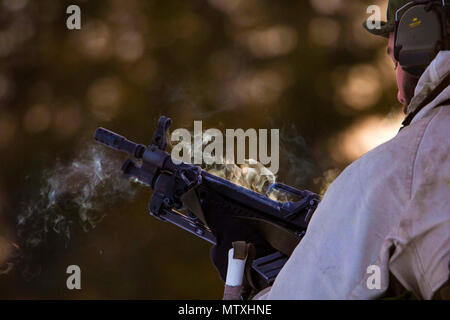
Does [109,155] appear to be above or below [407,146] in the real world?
below

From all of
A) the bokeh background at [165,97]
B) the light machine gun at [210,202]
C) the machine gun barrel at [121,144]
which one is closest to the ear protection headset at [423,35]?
the light machine gun at [210,202]

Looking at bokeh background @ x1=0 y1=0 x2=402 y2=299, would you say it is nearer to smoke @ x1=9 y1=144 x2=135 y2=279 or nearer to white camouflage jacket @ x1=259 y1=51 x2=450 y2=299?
smoke @ x1=9 y1=144 x2=135 y2=279

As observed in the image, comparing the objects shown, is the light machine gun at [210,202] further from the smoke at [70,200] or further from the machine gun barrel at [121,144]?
the smoke at [70,200]

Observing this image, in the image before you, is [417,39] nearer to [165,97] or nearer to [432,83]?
[432,83]

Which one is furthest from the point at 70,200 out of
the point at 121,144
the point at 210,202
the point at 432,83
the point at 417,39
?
the point at 432,83

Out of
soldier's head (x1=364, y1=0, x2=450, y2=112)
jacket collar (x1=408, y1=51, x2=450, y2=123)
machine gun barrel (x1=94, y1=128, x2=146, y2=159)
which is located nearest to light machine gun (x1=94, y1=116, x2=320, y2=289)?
machine gun barrel (x1=94, y1=128, x2=146, y2=159)

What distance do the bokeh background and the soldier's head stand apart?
1.05 meters

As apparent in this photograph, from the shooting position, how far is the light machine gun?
1.12 meters

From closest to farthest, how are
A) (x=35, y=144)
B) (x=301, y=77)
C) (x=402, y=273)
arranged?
(x=402, y=273) < (x=301, y=77) < (x=35, y=144)

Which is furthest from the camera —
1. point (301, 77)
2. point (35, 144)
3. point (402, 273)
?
point (35, 144)

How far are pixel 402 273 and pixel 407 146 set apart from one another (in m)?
0.13
